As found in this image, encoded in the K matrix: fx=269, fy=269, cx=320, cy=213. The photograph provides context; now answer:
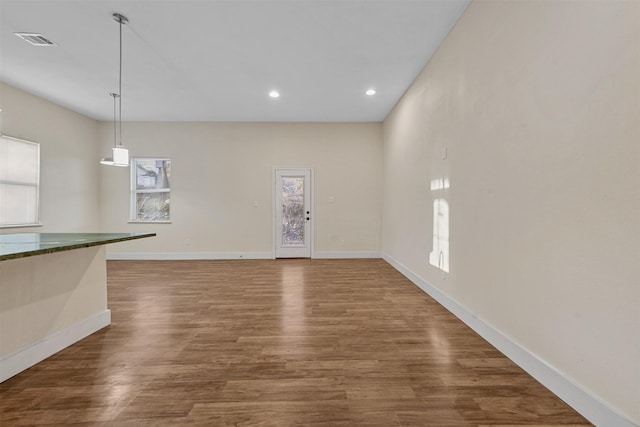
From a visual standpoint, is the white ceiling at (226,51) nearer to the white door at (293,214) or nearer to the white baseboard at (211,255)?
the white door at (293,214)

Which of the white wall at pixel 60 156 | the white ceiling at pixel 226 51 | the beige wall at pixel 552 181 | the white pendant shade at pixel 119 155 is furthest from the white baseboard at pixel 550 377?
the white wall at pixel 60 156

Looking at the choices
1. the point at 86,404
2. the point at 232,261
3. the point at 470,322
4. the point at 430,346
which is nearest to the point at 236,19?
the point at 86,404

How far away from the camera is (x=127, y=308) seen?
10.2 ft

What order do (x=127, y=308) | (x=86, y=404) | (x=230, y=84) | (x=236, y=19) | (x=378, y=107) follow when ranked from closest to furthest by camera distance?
(x=86, y=404) < (x=236, y=19) < (x=127, y=308) < (x=230, y=84) < (x=378, y=107)

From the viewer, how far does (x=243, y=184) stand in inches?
244

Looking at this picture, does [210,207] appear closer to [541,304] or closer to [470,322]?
[470,322]

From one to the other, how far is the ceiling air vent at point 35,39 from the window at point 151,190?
3.11 meters

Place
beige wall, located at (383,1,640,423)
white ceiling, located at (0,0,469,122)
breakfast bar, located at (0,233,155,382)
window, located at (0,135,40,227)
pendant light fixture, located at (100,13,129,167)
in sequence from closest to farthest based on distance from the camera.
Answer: beige wall, located at (383,1,640,423) < breakfast bar, located at (0,233,155,382) < white ceiling, located at (0,0,469,122) < pendant light fixture, located at (100,13,129,167) < window, located at (0,135,40,227)

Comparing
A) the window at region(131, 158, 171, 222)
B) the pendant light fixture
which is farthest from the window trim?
the pendant light fixture

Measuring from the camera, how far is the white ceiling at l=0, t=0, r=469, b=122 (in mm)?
2686

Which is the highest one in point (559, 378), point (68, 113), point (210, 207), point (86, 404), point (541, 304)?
point (68, 113)

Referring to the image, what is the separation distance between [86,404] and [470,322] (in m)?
2.98

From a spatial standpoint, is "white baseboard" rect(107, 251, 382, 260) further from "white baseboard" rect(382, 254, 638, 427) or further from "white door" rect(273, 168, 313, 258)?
"white baseboard" rect(382, 254, 638, 427)

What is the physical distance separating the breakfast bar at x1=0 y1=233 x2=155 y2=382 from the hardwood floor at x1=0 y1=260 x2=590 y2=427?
126mm
